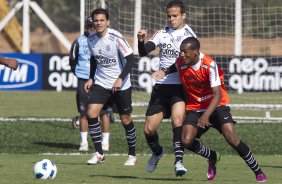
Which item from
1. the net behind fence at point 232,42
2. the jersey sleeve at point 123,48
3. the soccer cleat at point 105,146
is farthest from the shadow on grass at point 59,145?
the jersey sleeve at point 123,48

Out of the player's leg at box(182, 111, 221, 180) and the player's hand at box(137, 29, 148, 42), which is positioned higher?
the player's hand at box(137, 29, 148, 42)

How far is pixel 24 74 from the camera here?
33.8 m

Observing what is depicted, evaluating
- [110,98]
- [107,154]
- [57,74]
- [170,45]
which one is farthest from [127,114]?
[57,74]

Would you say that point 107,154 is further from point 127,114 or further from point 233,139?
point 233,139

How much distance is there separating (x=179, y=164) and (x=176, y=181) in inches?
10.9

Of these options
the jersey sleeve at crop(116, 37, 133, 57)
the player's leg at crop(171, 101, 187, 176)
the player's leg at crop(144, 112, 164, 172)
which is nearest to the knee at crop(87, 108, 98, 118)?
the jersey sleeve at crop(116, 37, 133, 57)

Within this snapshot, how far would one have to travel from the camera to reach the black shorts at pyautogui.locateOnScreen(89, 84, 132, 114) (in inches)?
582

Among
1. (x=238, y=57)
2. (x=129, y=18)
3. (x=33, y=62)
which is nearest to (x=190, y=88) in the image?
(x=129, y=18)

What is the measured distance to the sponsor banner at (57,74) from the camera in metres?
33.3

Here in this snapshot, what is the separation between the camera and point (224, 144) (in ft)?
63.0

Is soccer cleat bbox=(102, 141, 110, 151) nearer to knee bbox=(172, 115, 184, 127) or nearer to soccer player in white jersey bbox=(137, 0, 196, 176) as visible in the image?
soccer player in white jersey bbox=(137, 0, 196, 176)

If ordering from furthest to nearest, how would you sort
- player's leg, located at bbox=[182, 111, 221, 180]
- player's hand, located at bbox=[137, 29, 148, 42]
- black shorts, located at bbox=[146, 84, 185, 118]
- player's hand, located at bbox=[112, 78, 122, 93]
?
1. player's hand, located at bbox=[112, 78, 122, 93]
2. black shorts, located at bbox=[146, 84, 185, 118]
3. player's hand, located at bbox=[137, 29, 148, 42]
4. player's leg, located at bbox=[182, 111, 221, 180]

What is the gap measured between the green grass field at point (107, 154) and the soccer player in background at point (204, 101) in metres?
0.47

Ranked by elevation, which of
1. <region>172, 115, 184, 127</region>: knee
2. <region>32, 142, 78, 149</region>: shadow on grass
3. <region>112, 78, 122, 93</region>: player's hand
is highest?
<region>112, 78, 122, 93</region>: player's hand
